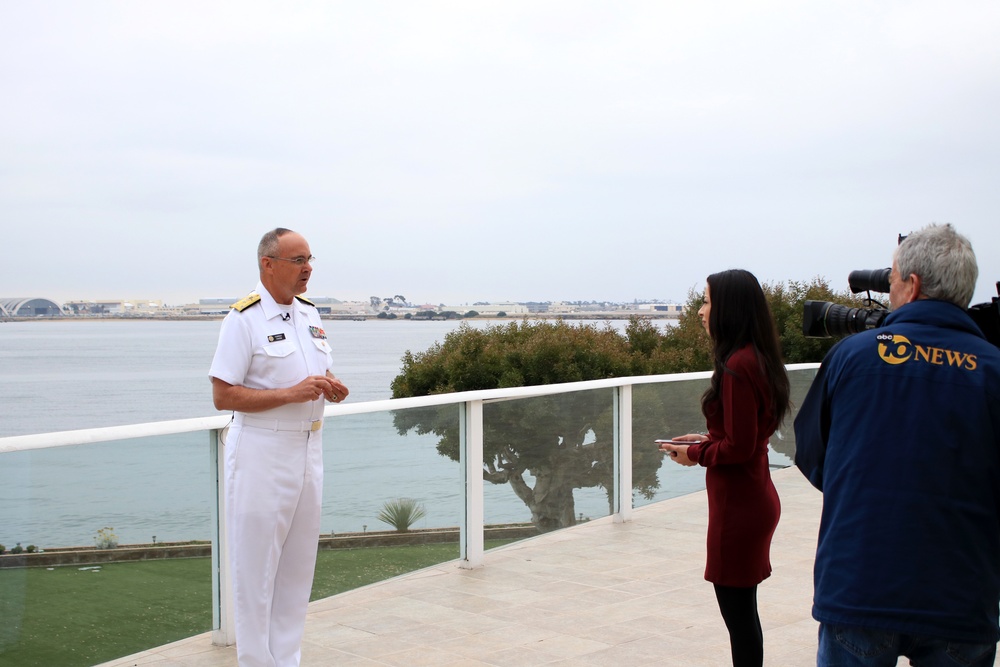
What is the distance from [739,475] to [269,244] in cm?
216

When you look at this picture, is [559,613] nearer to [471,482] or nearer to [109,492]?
[471,482]

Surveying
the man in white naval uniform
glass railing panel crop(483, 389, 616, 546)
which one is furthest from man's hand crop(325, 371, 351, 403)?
glass railing panel crop(483, 389, 616, 546)

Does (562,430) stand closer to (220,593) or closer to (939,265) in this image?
(220,593)

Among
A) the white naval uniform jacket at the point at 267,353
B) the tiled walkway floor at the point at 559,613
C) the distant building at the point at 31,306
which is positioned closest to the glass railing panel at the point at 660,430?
the tiled walkway floor at the point at 559,613

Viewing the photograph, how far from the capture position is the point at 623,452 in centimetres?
800

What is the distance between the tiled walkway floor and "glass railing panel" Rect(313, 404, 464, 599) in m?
0.15

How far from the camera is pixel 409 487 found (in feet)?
20.0

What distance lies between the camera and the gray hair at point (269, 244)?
4.00m

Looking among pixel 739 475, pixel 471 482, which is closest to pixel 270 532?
pixel 739 475

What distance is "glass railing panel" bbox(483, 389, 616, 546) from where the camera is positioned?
6740 mm

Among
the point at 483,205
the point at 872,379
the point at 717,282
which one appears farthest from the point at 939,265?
the point at 483,205

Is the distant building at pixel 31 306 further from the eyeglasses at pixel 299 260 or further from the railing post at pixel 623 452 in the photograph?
the eyeglasses at pixel 299 260

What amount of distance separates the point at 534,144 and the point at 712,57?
709 inches

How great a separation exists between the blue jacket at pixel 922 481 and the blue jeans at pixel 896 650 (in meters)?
0.04
